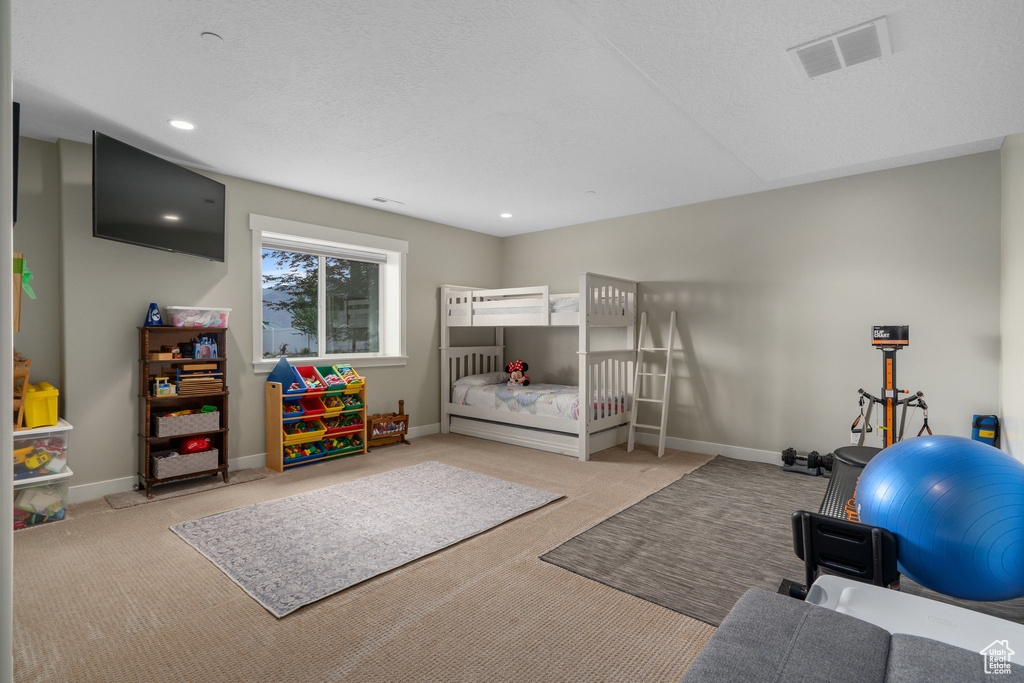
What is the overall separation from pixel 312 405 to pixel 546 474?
2118 millimetres

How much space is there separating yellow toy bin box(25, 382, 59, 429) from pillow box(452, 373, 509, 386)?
3.24 meters

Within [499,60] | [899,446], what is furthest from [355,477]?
[899,446]

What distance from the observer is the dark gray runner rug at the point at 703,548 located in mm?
2098

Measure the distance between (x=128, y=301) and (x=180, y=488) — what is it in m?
1.37

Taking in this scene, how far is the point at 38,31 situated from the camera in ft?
6.42

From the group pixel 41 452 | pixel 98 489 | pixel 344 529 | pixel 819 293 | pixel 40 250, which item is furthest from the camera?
pixel 819 293

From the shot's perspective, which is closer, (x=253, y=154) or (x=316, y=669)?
(x=316, y=669)

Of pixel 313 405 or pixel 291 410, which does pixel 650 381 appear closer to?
pixel 313 405

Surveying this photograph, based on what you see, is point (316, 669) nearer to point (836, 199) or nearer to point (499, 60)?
point (499, 60)

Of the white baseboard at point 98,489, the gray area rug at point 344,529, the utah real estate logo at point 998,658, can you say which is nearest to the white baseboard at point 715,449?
the gray area rug at point 344,529

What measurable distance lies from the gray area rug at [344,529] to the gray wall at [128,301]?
1070 mm

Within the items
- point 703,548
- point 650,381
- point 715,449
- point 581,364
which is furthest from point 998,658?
point 650,381

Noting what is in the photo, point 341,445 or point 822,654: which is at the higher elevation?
point 822,654

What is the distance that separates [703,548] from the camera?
8.32 feet
